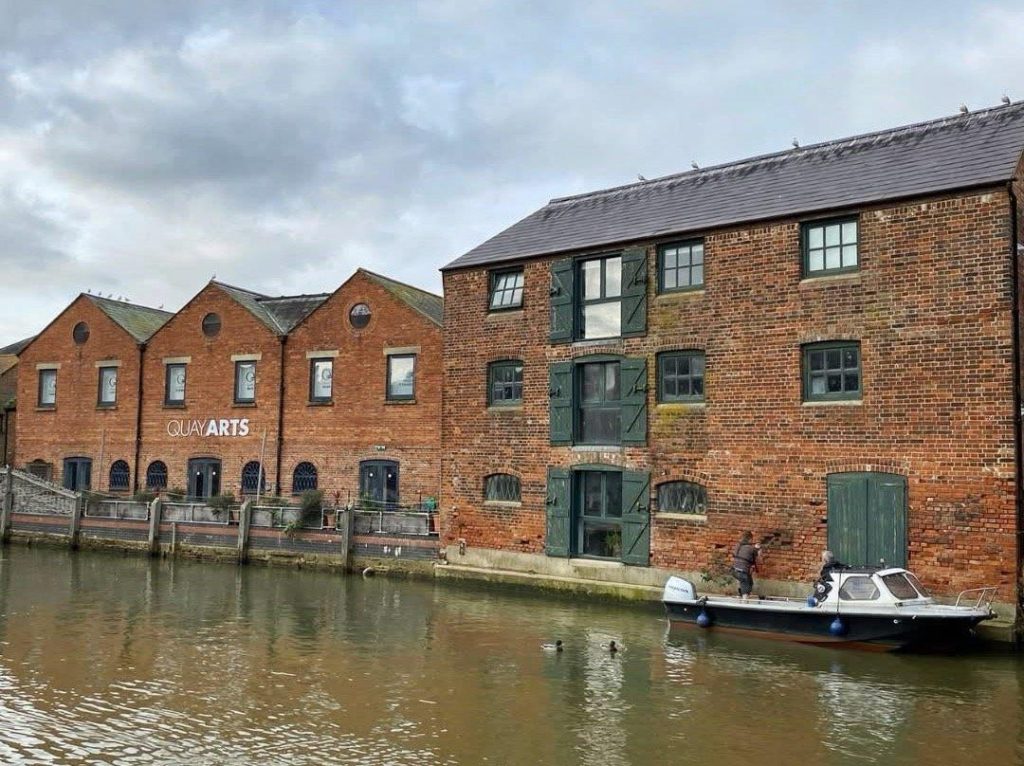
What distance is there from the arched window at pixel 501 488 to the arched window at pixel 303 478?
29.3 feet

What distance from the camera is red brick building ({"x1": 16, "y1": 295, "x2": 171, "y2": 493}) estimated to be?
106 feet

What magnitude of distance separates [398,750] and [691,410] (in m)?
10.5

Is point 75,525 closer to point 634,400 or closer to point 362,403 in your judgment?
point 362,403

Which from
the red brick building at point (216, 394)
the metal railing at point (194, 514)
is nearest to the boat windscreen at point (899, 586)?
the metal railing at point (194, 514)

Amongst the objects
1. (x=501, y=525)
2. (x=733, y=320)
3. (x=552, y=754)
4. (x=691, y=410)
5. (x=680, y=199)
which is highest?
(x=680, y=199)

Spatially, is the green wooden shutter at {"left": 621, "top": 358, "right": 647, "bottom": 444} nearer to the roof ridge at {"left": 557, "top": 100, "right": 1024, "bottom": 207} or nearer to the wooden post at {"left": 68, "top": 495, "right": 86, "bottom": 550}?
the roof ridge at {"left": 557, "top": 100, "right": 1024, "bottom": 207}

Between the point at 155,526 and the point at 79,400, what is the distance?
9.11 m

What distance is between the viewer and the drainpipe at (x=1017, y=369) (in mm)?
14719

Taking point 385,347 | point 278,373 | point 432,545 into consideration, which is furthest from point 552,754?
point 278,373

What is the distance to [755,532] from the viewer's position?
17.4m

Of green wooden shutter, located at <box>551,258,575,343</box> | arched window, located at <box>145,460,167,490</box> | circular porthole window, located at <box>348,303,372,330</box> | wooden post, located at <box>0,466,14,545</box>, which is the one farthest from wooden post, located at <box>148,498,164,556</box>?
green wooden shutter, located at <box>551,258,575,343</box>

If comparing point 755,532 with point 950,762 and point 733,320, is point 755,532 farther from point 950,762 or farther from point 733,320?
point 950,762

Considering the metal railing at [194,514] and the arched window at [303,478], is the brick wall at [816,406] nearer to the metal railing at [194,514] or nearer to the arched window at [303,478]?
the metal railing at [194,514]

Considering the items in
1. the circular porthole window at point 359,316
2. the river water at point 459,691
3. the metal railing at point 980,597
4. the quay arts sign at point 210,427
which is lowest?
the river water at point 459,691
